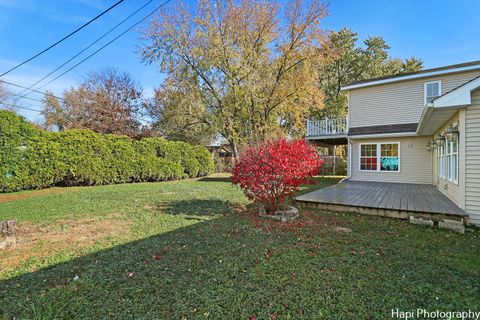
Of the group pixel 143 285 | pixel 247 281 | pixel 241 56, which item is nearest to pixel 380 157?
pixel 241 56

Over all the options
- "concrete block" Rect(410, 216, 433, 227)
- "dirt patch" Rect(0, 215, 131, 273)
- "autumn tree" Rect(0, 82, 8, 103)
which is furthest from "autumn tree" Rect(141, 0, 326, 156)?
"autumn tree" Rect(0, 82, 8, 103)

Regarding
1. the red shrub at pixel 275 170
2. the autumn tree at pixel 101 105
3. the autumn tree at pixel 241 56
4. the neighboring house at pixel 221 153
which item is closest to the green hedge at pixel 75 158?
the autumn tree at pixel 241 56

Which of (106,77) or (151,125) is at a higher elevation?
(106,77)

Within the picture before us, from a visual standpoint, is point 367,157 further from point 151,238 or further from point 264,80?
point 151,238

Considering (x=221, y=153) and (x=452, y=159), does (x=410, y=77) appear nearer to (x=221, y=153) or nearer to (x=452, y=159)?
(x=452, y=159)

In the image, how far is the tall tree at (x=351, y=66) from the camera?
2433 centimetres

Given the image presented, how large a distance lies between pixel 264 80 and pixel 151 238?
1186 cm

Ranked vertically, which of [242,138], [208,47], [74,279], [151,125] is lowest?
[74,279]

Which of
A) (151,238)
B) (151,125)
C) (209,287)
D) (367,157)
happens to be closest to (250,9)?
(367,157)

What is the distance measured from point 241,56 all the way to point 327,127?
21.4ft

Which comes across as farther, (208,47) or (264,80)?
(264,80)

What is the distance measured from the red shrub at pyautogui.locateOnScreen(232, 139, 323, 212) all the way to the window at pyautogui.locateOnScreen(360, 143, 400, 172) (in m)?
7.50

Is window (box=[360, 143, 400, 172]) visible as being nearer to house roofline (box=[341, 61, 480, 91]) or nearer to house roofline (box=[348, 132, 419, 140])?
house roofline (box=[348, 132, 419, 140])

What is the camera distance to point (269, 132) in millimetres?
14766
